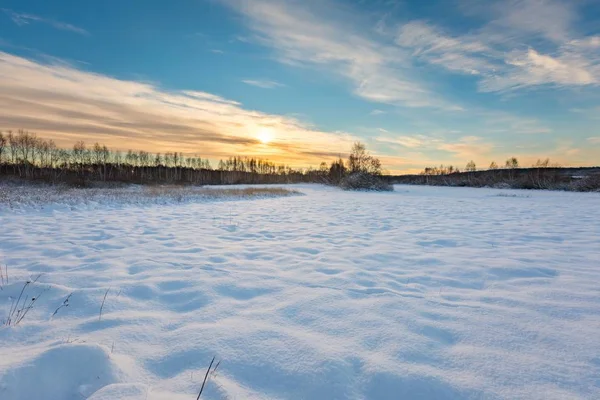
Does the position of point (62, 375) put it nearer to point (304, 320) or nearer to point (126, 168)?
point (304, 320)

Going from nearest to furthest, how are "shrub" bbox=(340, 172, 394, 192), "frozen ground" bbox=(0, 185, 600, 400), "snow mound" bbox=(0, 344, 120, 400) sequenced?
"snow mound" bbox=(0, 344, 120, 400) < "frozen ground" bbox=(0, 185, 600, 400) < "shrub" bbox=(340, 172, 394, 192)

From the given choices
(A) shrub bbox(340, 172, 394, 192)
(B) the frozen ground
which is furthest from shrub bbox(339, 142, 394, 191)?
(B) the frozen ground

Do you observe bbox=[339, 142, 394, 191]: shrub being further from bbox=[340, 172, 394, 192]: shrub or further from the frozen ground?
the frozen ground

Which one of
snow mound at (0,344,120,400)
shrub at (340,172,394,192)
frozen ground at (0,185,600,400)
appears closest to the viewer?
snow mound at (0,344,120,400)

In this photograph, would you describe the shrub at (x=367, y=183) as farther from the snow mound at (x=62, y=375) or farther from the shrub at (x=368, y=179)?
the snow mound at (x=62, y=375)

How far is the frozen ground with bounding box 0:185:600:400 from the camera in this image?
1.87 meters

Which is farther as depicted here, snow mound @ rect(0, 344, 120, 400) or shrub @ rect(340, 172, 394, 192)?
shrub @ rect(340, 172, 394, 192)

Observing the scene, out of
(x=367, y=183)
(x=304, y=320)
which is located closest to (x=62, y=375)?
(x=304, y=320)

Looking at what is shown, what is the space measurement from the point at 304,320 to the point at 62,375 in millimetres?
1823

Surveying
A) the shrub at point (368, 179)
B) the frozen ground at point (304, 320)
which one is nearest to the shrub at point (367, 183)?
the shrub at point (368, 179)

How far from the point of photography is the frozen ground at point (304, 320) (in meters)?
1.87

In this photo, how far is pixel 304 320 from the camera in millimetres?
2764

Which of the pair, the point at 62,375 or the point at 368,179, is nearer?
the point at 62,375

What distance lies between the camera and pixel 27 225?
7426 mm
